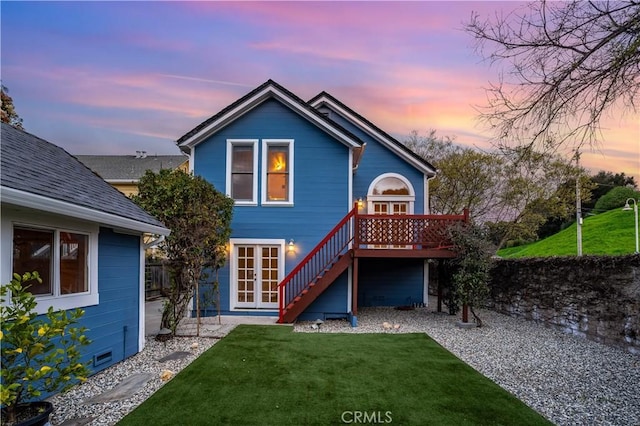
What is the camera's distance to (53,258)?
187 inches

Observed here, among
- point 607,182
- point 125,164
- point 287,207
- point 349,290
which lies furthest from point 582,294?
point 125,164

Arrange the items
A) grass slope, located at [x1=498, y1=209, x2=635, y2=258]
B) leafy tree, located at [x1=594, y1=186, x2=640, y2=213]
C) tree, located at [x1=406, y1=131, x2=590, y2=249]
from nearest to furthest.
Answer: grass slope, located at [x1=498, y1=209, x2=635, y2=258]
tree, located at [x1=406, y1=131, x2=590, y2=249]
leafy tree, located at [x1=594, y1=186, x2=640, y2=213]

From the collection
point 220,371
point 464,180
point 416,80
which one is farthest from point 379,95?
point 220,371

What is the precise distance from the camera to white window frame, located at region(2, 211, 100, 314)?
4099mm

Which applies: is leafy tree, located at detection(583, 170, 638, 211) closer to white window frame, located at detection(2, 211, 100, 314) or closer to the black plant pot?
white window frame, located at detection(2, 211, 100, 314)

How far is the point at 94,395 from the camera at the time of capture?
4605 millimetres

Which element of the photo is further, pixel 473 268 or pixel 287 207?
pixel 287 207

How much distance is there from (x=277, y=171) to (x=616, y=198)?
21915 mm

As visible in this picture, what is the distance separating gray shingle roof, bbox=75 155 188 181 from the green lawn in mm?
18177

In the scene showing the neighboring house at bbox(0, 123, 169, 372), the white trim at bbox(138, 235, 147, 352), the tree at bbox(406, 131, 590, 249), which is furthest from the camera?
the tree at bbox(406, 131, 590, 249)

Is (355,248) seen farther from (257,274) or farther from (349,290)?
(257,274)

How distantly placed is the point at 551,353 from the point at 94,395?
7.63 meters

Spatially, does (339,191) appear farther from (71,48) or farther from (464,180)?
(464,180)

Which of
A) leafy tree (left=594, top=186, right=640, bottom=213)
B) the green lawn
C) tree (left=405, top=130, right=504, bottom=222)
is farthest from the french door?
leafy tree (left=594, top=186, right=640, bottom=213)
